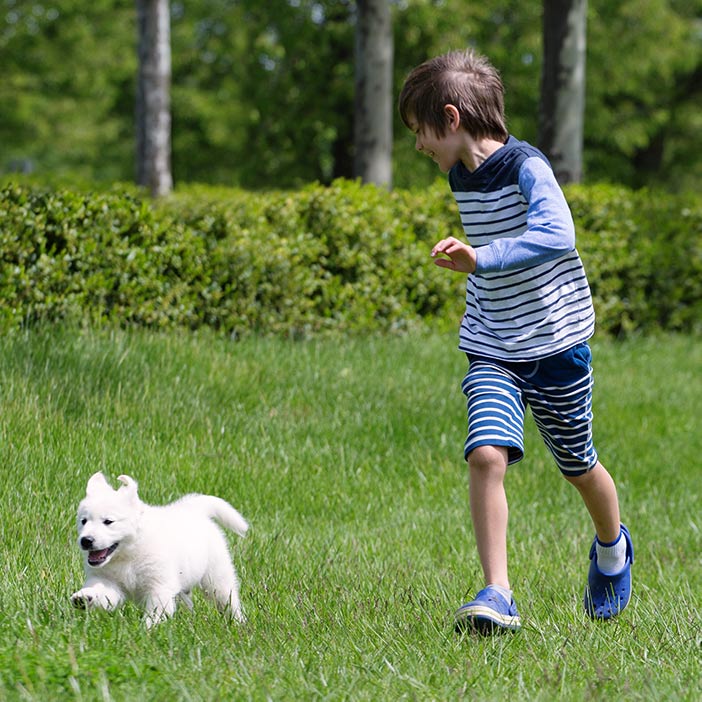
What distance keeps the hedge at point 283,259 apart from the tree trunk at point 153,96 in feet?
14.3

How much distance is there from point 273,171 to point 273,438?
14.2 m

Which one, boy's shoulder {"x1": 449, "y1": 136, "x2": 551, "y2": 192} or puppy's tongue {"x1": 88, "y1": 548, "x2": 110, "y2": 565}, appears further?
boy's shoulder {"x1": 449, "y1": 136, "x2": 551, "y2": 192}

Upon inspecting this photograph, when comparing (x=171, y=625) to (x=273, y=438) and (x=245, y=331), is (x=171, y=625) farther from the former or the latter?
(x=245, y=331)

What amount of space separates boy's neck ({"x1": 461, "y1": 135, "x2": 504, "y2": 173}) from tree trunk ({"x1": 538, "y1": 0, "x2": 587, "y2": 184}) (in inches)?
328

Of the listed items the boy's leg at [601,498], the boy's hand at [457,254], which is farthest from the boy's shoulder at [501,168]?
the boy's leg at [601,498]

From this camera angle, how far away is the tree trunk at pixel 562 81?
11.9m

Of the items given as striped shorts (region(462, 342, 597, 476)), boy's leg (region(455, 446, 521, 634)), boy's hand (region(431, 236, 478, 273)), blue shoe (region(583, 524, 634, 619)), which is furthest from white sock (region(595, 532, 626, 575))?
boy's hand (region(431, 236, 478, 273))

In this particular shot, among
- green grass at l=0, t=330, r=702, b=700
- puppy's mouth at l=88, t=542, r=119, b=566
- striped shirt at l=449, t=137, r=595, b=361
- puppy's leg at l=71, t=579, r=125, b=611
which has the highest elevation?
striped shirt at l=449, t=137, r=595, b=361

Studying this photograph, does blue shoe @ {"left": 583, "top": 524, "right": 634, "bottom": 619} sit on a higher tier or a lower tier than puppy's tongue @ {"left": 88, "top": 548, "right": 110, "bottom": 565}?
lower

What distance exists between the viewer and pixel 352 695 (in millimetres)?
2795

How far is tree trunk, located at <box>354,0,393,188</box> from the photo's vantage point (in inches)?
464

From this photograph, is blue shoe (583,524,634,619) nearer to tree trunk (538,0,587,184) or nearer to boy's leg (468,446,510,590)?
boy's leg (468,446,510,590)

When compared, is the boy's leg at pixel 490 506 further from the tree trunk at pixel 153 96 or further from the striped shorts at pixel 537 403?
the tree trunk at pixel 153 96

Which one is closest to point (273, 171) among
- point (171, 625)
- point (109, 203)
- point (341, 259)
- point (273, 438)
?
point (341, 259)
